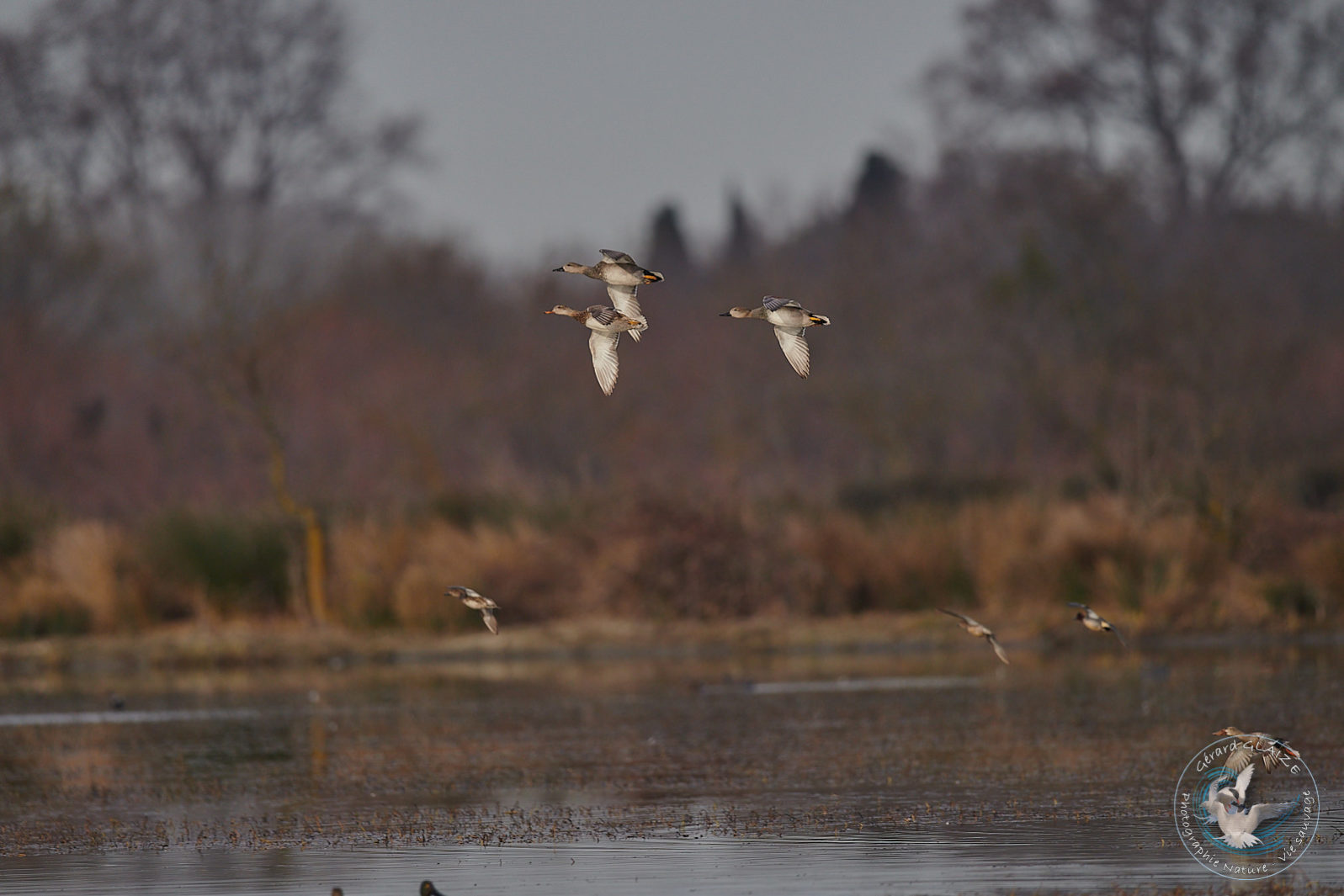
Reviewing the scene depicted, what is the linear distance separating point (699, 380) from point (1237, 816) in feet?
137

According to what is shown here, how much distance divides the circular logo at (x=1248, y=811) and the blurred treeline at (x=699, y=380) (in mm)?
12272

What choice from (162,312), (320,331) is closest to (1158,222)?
(320,331)

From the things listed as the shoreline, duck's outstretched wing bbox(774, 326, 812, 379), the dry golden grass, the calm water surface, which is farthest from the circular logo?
the shoreline

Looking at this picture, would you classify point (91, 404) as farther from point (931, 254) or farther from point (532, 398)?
point (931, 254)

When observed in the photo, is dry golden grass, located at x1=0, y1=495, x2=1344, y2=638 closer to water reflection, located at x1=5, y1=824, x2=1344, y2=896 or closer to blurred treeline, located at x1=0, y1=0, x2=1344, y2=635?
blurred treeline, located at x1=0, y1=0, x2=1344, y2=635

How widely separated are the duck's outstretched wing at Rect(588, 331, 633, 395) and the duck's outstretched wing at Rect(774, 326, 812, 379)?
3.32 feet

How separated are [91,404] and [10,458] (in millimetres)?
3117

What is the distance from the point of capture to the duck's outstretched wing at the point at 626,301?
1188cm

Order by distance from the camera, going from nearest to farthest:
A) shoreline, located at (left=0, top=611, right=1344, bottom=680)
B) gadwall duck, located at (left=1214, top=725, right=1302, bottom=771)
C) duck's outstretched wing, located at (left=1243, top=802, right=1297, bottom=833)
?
1. duck's outstretched wing, located at (left=1243, top=802, right=1297, bottom=833)
2. gadwall duck, located at (left=1214, top=725, right=1302, bottom=771)
3. shoreline, located at (left=0, top=611, right=1344, bottom=680)

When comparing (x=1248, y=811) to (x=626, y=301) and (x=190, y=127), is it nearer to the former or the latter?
(x=626, y=301)

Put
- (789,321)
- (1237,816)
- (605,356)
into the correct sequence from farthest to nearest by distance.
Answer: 1. (789,321)
2. (605,356)
3. (1237,816)

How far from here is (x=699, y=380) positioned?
5291 cm

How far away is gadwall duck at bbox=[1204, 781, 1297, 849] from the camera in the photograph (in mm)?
11166

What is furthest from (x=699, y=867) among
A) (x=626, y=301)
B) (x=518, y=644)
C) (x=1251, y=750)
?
(x=518, y=644)
